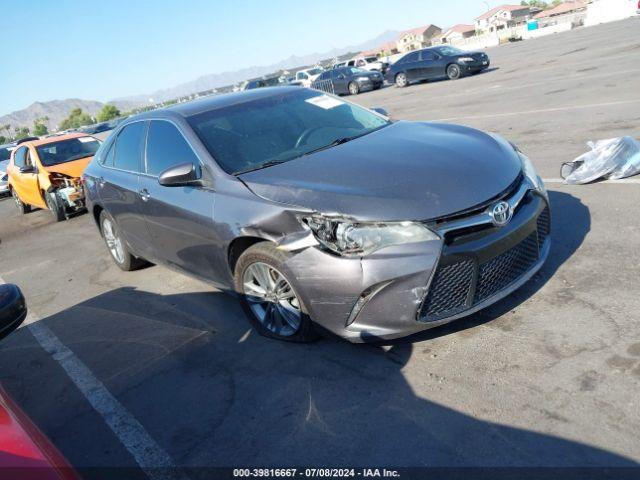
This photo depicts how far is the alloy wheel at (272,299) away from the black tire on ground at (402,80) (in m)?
23.4

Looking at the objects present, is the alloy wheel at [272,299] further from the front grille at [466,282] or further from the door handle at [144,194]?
the door handle at [144,194]

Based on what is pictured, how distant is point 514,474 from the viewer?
2348mm

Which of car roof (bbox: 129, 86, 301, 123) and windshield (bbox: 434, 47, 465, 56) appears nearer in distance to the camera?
car roof (bbox: 129, 86, 301, 123)

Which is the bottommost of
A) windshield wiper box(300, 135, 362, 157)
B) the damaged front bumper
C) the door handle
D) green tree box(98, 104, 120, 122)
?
the damaged front bumper

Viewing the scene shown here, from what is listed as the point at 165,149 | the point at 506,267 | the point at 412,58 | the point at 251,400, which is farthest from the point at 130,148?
the point at 412,58

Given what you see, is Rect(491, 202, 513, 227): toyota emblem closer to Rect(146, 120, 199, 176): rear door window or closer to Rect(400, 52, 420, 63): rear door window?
Rect(146, 120, 199, 176): rear door window

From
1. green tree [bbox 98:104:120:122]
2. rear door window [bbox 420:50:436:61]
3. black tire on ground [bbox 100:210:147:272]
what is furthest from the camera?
green tree [bbox 98:104:120:122]

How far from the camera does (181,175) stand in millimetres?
3873

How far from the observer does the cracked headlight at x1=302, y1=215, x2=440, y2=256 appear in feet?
9.98

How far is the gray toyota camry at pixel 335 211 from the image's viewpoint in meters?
3.08

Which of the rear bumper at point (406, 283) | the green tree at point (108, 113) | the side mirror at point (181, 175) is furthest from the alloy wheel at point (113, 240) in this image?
the green tree at point (108, 113)

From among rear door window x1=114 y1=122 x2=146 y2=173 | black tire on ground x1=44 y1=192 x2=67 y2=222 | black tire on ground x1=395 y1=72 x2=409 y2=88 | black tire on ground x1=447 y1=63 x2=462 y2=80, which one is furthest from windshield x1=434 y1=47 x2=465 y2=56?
rear door window x1=114 y1=122 x2=146 y2=173

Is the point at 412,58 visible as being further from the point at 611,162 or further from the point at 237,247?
the point at 237,247

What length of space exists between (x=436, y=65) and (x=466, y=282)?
2233 centimetres
